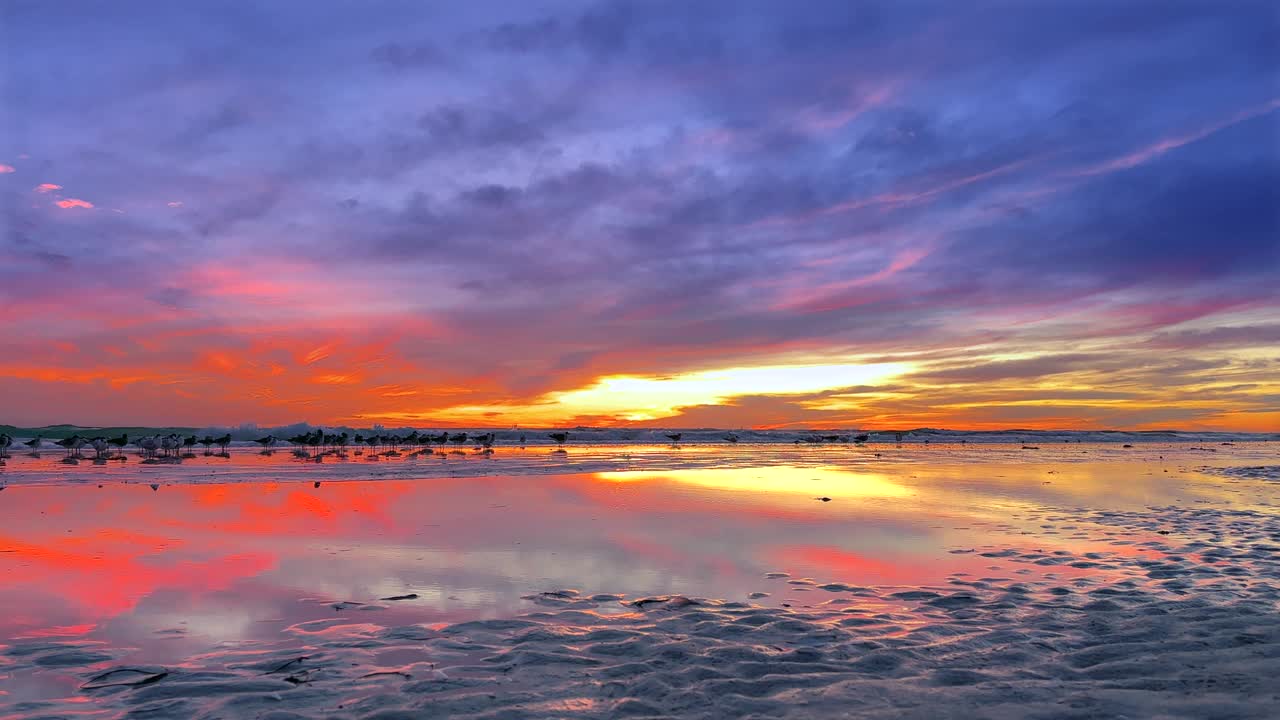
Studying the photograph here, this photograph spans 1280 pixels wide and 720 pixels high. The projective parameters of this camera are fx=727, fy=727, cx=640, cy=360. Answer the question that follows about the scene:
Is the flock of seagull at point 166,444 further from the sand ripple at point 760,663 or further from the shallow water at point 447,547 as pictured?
the sand ripple at point 760,663

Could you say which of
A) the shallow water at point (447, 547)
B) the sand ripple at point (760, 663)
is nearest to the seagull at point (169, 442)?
the shallow water at point (447, 547)

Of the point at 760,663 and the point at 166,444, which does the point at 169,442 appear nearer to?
the point at 166,444

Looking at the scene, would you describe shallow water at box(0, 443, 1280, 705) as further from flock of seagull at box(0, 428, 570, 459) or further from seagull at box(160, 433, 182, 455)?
seagull at box(160, 433, 182, 455)

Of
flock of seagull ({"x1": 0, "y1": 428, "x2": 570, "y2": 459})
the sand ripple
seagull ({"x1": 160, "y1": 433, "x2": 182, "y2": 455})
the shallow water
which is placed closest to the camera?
the sand ripple

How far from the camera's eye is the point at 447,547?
1240 cm

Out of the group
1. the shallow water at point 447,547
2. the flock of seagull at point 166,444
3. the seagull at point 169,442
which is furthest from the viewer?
the seagull at point 169,442

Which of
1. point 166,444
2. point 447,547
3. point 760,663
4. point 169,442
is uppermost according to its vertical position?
point 169,442

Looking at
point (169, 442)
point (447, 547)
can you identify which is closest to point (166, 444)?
point (169, 442)

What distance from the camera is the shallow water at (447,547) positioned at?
802 cm

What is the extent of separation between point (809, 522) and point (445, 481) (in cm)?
1492

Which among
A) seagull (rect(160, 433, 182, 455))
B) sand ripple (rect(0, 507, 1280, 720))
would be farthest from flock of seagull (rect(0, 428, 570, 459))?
sand ripple (rect(0, 507, 1280, 720))

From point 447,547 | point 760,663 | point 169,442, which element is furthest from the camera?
point 169,442

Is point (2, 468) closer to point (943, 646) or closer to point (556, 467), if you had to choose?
point (556, 467)

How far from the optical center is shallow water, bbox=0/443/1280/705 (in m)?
8.02
